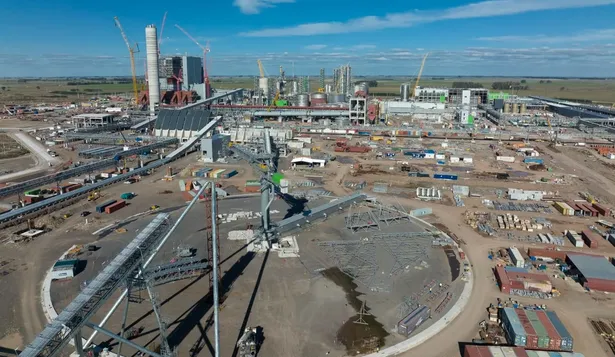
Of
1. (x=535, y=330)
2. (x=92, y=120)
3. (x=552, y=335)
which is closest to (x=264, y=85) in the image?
(x=92, y=120)

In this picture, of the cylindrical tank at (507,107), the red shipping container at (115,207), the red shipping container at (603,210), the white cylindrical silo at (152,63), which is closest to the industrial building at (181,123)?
the white cylindrical silo at (152,63)

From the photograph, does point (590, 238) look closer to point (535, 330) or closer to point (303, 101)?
point (535, 330)

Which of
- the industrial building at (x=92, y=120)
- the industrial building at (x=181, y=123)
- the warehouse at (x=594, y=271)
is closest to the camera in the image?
the warehouse at (x=594, y=271)

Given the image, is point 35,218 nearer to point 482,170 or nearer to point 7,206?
point 7,206

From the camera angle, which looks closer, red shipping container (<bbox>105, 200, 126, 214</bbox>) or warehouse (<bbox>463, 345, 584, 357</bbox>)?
warehouse (<bbox>463, 345, 584, 357</bbox>)

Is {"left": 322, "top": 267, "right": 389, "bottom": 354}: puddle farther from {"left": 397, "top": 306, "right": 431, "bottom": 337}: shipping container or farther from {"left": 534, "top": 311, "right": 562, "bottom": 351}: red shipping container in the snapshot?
{"left": 534, "top": 311, "right": 562, "bottom": 351}: red shipping container

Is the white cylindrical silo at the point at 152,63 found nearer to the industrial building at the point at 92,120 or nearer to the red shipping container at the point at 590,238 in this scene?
the industrial building at the point at 92,120

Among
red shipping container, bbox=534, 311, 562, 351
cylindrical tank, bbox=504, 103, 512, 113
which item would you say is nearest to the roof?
red shipping container, bbox=534, 311, 562, 351
